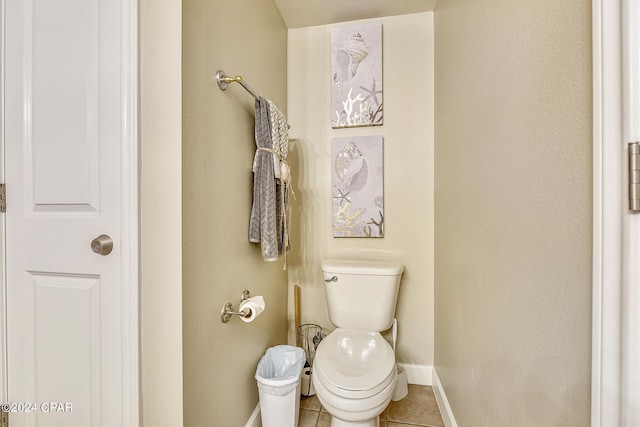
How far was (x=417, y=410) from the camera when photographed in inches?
60.6

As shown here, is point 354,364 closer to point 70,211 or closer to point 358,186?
point 358,186

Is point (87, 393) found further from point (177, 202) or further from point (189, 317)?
point (177, 202)

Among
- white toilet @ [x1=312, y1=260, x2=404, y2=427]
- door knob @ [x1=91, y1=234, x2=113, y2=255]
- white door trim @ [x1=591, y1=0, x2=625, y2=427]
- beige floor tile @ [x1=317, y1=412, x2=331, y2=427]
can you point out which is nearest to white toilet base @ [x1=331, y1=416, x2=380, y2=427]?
white toilet @ [x1=312, y1=260, x2=404, y2=427]

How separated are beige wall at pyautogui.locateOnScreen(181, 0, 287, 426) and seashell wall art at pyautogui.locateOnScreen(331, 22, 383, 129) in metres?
0.54

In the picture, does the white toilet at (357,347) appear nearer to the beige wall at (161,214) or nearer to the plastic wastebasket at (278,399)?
the plastic wastebasket at (278,399)

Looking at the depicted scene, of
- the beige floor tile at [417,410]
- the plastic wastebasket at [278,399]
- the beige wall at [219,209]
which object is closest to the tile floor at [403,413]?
the beige floor tile at [417,410]

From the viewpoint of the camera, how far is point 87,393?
0.83 meters

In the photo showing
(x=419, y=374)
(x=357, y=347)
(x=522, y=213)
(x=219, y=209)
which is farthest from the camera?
(x=419, y=374)

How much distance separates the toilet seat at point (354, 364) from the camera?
3.73 feet

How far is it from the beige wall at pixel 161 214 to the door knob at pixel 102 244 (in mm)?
85

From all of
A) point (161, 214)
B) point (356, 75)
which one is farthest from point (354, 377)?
point (356, 75)

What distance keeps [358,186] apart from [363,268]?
545 mm

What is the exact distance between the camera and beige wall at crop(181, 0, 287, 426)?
88 cm

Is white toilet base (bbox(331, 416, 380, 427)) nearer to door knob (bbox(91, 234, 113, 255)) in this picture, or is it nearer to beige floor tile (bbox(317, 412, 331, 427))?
beige floor tile (bbox(317, 412, 331, 427))
